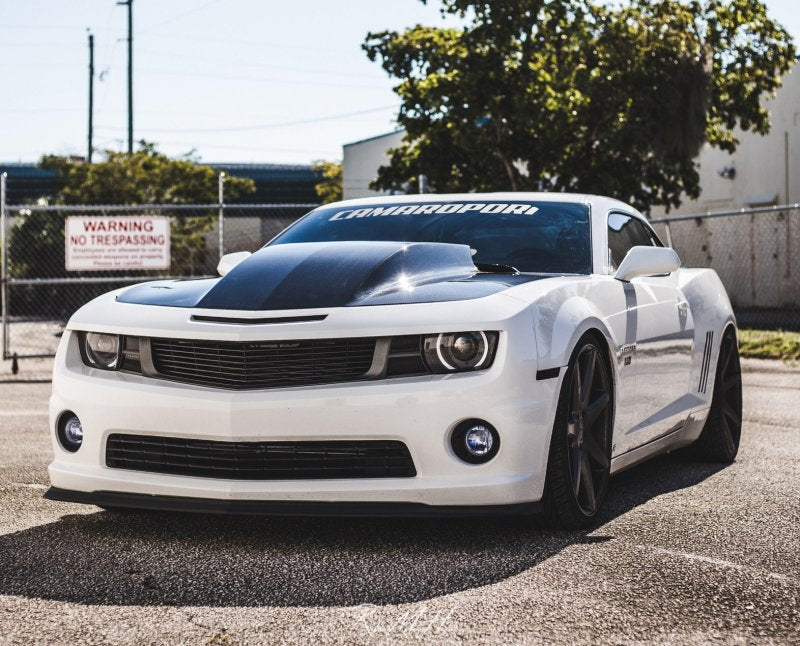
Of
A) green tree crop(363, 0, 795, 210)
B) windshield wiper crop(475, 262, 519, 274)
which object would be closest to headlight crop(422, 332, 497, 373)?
windshield wiper crop(475, 262, 519, 274)

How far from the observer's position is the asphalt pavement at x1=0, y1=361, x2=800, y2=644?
3.21 metres

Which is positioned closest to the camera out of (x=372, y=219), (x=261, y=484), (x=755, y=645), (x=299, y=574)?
(x=755, y=645)

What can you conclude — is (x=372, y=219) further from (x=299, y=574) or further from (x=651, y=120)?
(x=651, y=120)

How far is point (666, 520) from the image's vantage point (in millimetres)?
4727

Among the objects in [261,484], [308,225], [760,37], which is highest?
[760,37]

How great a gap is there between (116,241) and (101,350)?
9800 millimetres

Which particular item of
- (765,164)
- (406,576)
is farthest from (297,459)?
(765,164)

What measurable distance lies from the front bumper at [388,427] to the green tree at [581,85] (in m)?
18.4

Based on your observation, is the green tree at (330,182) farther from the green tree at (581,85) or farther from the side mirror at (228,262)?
the side mirror at (228,262)

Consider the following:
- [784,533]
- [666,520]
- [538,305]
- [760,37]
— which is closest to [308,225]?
[538,305]

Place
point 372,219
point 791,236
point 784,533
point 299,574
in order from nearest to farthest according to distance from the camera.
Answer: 1. point 299,574
2. point 784,533
3. point 372,219
4. point 791,236

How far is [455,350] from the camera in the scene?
4.04 meters

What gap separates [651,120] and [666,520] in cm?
1886

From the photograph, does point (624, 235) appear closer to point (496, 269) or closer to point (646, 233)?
point (646, 233)
